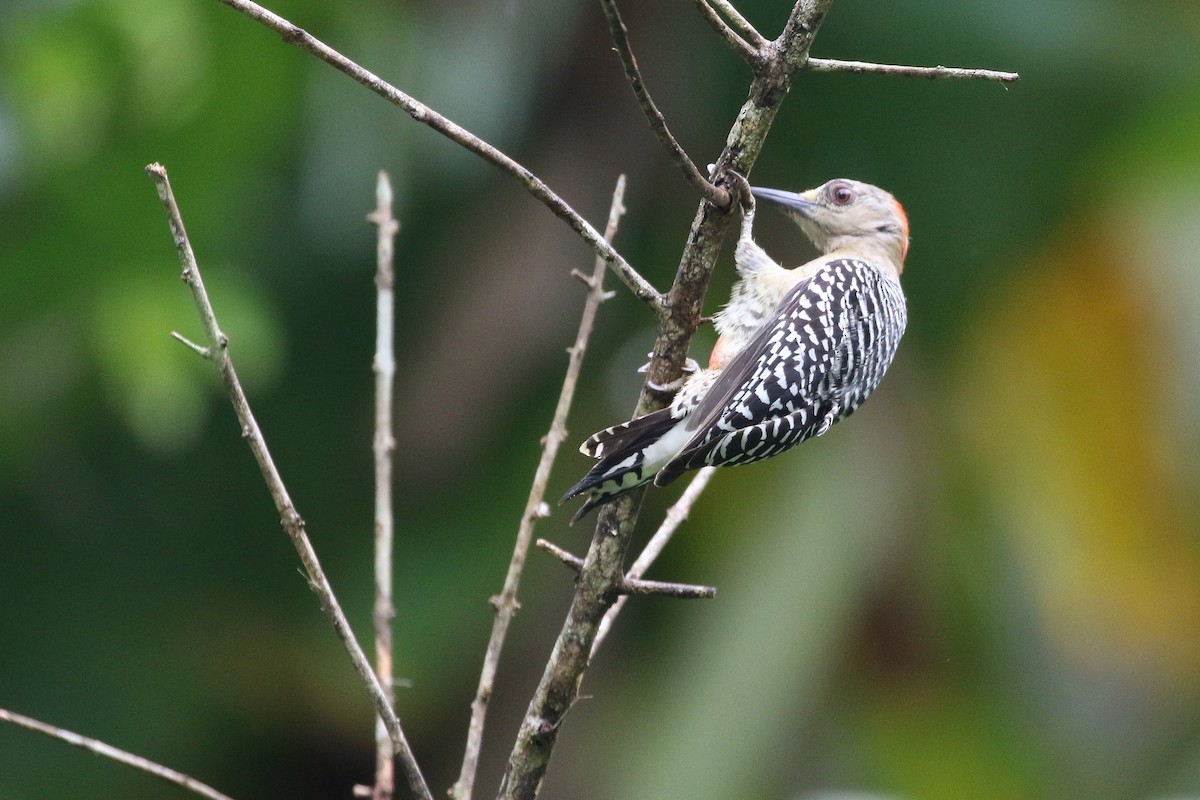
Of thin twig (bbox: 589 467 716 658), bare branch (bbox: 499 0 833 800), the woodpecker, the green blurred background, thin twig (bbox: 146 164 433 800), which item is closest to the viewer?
thin twig (bbox: 146 164 433 800)

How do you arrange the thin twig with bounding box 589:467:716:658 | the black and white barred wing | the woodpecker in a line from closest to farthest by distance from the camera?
the thin twig with bounding box 589:467:716:658
the woodpecker
the black and white barred wing

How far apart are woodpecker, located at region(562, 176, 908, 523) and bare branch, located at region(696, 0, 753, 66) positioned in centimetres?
50

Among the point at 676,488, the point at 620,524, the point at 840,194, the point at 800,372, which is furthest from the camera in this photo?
the point at 676,488

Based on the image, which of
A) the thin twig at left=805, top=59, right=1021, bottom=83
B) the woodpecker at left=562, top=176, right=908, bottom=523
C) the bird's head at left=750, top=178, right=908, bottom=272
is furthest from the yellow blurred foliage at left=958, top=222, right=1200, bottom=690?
the thin twig at left=805, top=59, right=1021, bottom=83

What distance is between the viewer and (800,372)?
3.74m

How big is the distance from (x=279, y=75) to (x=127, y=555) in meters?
2.91

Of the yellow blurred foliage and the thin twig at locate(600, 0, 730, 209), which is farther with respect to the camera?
the yellow blurred foliage

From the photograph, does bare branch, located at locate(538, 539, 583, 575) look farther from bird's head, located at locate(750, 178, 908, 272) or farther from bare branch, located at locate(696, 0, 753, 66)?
bird's head, located at locate(750, 178, 908, 272)


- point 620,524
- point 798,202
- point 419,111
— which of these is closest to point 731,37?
point 419,111

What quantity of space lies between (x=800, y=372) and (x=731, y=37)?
1391mm

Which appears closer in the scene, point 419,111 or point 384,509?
point 419,111

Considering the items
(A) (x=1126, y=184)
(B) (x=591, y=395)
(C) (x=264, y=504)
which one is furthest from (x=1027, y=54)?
(C) (x=264, y=504)

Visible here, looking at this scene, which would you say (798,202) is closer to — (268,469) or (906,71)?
(906,71)

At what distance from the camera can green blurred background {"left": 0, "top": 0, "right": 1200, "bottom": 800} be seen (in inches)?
269
